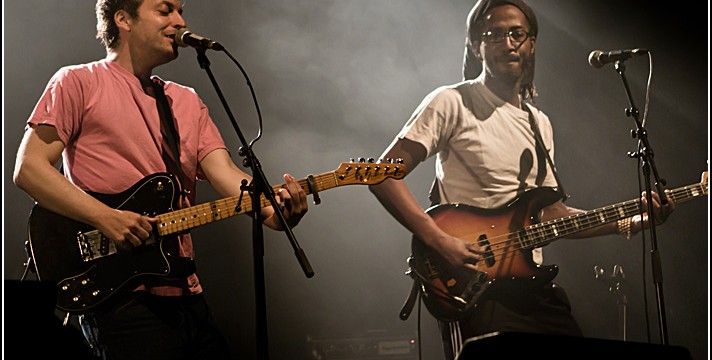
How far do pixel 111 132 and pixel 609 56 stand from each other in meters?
2.55

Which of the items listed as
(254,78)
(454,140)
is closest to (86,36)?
(254,78)

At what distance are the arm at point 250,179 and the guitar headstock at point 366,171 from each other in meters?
0.27

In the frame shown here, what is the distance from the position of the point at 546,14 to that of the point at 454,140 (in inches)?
40.3

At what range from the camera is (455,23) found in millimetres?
4391

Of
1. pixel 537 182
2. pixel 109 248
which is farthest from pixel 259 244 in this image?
pixel 537 182

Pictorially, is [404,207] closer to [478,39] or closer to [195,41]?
[478,39]

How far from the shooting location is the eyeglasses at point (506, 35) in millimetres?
4316

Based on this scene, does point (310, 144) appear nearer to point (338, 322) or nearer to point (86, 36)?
point (338, 322)

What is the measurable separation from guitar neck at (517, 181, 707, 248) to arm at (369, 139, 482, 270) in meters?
0.31

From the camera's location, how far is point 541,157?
13.8ft

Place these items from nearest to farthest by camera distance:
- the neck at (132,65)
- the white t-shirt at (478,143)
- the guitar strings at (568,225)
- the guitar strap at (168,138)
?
the guitar strap at (168,138), the neck at (132,65), the guitar strings at (568,225), the white t-shirt at (478,143)

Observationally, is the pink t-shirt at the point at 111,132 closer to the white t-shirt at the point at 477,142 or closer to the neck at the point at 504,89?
the white t-shirt at the point at 477,142

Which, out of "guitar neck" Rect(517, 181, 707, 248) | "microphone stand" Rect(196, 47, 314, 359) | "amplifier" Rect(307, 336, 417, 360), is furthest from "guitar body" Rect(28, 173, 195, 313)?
"guitar neck" Rect(517, 181, 707, 248)

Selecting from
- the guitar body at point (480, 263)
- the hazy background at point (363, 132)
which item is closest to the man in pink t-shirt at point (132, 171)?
the hazy background at point (363, 132)
